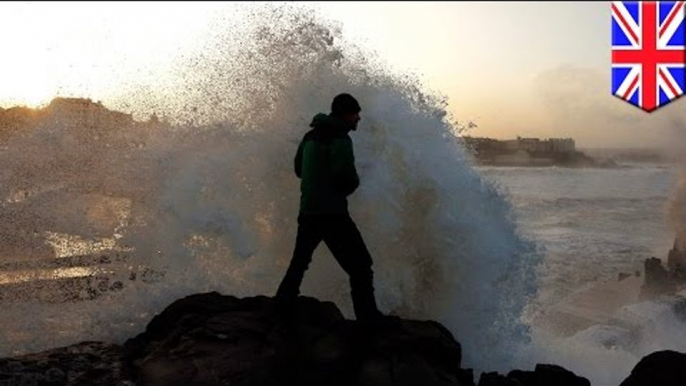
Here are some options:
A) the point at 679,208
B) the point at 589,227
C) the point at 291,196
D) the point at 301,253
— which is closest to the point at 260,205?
the point at 291,196

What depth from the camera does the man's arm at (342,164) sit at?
511 centimetres

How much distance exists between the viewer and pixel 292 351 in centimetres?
523

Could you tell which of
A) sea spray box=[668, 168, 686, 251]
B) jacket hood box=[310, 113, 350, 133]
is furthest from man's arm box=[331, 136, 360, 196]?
sea spray box=[668, 168, 686, 251]

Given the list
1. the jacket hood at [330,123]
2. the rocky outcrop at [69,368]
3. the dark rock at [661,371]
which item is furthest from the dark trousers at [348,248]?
the dark rock at [661,371]

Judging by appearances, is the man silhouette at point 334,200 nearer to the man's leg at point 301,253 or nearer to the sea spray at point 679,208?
the man's leg at point 301,253

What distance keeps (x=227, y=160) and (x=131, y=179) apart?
1226mm

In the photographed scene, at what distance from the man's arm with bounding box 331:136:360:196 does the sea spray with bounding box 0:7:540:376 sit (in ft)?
10.2

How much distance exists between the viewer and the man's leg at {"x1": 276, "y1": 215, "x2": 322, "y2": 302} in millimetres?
5363

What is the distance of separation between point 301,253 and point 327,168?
749 mm

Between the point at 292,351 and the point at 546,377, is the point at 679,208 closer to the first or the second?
the point at 546,377

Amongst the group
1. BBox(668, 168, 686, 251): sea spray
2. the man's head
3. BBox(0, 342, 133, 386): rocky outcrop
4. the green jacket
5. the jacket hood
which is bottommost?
BBox(668, 168, 686, 251): sea spray

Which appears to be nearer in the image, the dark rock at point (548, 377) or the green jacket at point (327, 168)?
the green jacket at point (327, 168)

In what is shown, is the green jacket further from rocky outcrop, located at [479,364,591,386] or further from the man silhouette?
rocky outcrop, located at [479,364,591,386]

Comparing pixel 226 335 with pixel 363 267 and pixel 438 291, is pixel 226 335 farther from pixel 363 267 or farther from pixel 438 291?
pixel 438 291
